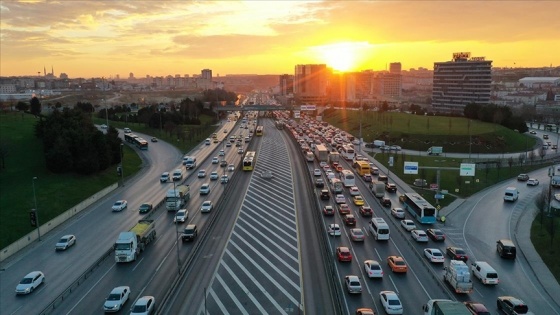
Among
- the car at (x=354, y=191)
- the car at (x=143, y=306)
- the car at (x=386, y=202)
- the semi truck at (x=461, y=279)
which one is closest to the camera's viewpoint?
the car at (x=143, y=306)

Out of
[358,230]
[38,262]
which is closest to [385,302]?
[358,230]

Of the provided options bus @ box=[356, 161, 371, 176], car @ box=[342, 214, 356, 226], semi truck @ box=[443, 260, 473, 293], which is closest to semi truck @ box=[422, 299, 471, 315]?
semi truck @ box=[443, 260, 473, 293]

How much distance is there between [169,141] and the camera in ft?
343

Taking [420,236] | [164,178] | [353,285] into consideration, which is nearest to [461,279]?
[353,285]

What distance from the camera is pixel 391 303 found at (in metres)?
26.4

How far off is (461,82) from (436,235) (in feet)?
505

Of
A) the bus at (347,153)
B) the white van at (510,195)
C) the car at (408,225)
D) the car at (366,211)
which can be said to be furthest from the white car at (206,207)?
the bus at (347,153)

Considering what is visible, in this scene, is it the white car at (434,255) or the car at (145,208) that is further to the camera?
the car at (145,208)

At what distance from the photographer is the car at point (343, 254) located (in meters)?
34.7

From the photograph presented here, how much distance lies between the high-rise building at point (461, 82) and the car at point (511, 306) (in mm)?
152623

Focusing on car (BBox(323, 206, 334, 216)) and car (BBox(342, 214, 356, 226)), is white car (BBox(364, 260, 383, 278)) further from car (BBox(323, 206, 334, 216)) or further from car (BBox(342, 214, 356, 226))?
car (BBox(323, 206, 334, 216))

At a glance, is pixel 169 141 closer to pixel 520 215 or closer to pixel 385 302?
pixel 520 215

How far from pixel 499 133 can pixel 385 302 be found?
279ft

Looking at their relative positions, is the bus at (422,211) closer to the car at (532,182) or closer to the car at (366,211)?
the car at (366,211)
